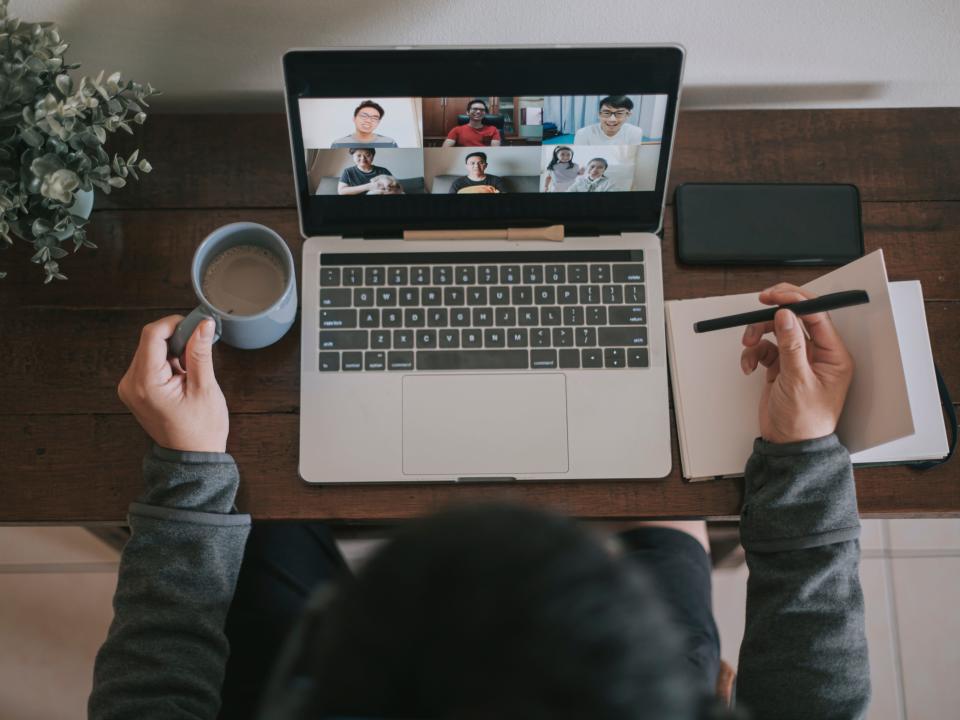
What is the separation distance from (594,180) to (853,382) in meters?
0.36

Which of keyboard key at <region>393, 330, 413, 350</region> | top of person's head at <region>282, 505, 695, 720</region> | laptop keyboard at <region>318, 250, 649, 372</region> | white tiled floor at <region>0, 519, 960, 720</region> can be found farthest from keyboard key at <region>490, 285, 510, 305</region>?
white tiled floor at <region>0, 519, 960, 720</region>

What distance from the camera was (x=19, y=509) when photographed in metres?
0.83

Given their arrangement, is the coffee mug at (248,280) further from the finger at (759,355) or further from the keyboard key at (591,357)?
the finger at (759,355)

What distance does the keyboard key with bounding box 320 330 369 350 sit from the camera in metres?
0.84

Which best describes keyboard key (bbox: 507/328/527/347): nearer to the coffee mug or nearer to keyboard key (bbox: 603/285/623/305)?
keyboard key (bbox: 603/285/623/305)

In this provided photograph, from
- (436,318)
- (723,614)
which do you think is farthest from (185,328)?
(723,614)

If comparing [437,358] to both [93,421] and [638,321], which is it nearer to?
[638,321]

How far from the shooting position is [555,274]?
0.86 metres

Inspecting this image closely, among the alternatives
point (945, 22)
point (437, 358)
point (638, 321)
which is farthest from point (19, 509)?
point (945, 22)

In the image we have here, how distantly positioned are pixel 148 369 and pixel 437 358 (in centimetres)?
30

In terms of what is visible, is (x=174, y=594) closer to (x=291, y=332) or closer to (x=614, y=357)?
(x=291, y=332)

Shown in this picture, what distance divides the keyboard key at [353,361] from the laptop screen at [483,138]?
0.49 feet

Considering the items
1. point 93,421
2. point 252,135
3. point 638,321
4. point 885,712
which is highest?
point 252,135

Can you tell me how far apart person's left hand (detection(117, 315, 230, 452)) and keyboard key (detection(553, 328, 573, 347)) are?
0.37 metres
